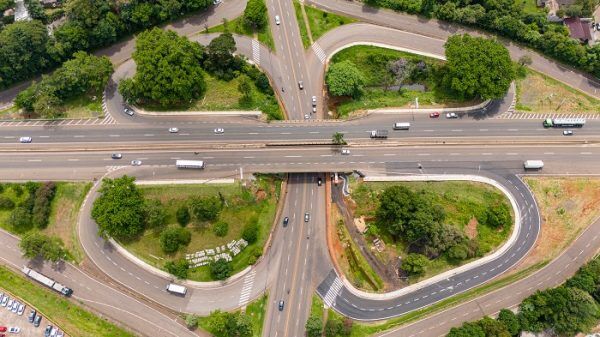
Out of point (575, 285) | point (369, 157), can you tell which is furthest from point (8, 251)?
point (575, 285)

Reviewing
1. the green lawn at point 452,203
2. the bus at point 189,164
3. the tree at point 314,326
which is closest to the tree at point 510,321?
the green lawn at point 452,203

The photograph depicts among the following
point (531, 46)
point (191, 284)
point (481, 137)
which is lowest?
point (191, 284)

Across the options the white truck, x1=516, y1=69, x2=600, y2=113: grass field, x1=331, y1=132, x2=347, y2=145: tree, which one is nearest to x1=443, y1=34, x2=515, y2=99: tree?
x1=516, y1=69, x2=600, y2=113: grass field

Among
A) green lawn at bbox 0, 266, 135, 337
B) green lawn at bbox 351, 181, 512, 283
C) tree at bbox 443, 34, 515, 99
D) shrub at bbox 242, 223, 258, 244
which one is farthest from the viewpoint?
tree at bbox 443, 34, 515, 99

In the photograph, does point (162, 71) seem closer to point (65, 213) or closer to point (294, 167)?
point (294, 167)

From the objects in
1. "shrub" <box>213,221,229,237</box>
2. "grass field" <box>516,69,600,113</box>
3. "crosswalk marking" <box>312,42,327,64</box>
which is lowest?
"shrub" <box>213,221,229,237</box>

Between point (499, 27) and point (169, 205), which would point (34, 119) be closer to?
point (169, 205)

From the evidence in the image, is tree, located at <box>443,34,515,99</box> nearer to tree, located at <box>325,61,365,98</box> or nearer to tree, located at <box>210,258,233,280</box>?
tree, located at <box>325,61,365,98</box>

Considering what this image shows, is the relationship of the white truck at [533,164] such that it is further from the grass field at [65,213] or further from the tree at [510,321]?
the grass field at [65,213]
